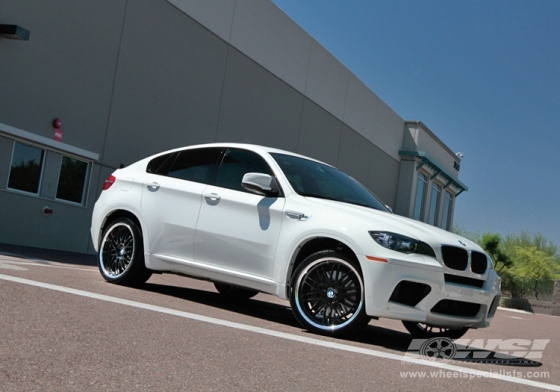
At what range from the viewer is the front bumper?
6488mm

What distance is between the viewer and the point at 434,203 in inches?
2012

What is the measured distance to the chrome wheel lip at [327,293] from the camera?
6598 mm

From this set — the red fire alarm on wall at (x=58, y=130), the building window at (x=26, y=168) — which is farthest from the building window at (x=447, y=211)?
the building window at (x=26, y=168)

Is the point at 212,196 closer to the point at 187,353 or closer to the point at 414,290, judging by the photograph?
the point at 414,290

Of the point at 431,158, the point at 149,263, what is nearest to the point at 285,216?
the point at 149,263

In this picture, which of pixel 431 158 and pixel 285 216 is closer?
pixel 285 216

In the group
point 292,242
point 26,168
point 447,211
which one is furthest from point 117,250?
point 447,211

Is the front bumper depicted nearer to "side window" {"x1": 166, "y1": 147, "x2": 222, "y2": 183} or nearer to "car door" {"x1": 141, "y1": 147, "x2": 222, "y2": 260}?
"car door" {"x1": 141, "y1": 147, "x2": 222, "y2": 260}

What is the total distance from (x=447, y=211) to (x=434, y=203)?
476cm

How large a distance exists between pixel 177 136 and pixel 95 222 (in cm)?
1343

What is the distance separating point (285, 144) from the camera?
28.8 metres

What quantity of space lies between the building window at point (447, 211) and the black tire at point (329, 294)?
47675 millimetres

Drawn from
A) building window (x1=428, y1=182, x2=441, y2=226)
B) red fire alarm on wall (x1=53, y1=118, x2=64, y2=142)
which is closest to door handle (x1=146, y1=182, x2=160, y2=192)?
red fire alarm on wall (x1=53, y1=118, x2=64, y2=142)

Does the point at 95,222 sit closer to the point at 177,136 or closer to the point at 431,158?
the point at 177,136
